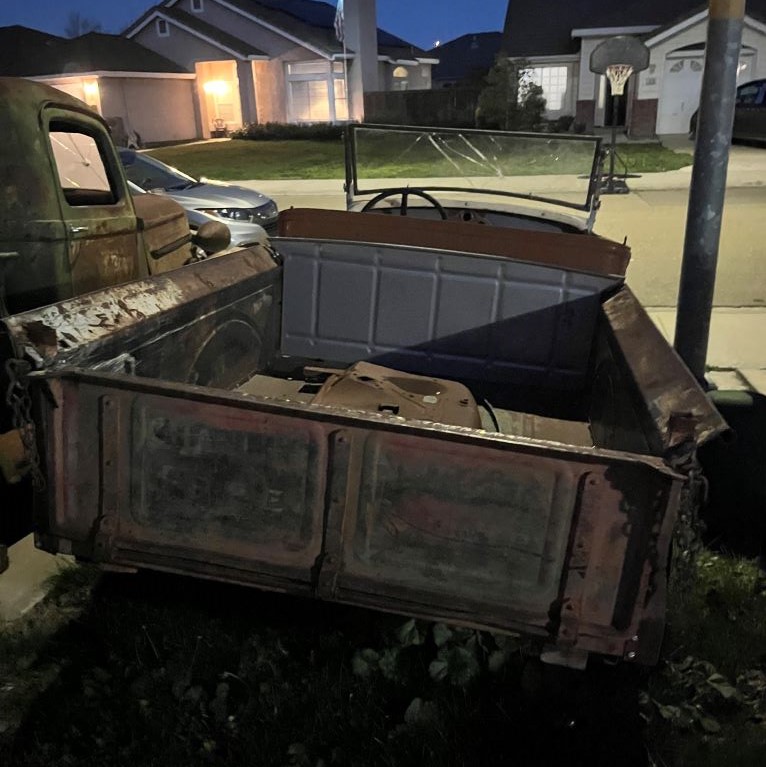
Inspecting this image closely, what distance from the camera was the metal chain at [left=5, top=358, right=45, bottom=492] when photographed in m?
2.49

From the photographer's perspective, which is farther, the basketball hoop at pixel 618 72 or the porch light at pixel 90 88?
the porch light at pixel 90 88

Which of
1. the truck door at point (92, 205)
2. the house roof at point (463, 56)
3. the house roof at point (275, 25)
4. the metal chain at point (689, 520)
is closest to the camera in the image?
the metal chain at point (689, 520)

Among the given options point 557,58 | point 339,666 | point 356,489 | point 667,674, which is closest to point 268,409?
point 356,489

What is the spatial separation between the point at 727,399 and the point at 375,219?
2.09 meters

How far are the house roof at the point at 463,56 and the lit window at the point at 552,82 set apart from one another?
61.6 feet

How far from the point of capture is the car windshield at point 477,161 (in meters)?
5.05

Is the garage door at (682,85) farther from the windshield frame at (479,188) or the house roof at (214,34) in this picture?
the windshield frame at (479,188)

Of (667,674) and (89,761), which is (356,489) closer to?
(89,761)

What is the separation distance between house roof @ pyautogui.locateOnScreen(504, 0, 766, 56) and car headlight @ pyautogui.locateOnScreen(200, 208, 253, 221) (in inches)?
859

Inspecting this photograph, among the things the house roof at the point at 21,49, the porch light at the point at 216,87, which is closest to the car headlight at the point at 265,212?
the house roof at the point at 21,49

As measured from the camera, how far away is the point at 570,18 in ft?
93.9

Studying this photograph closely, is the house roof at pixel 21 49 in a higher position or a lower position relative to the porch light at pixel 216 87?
higher

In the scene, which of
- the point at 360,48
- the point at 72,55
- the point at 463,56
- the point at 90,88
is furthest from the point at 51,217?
the point at 463,56

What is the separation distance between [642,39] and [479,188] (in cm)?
2317
